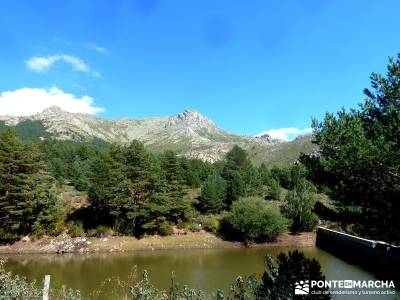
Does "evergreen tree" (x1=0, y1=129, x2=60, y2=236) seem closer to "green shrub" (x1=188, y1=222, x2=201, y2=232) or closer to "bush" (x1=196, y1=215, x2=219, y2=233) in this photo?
"green shrub" (x1=188, y1=222, x2=201, y2=232)

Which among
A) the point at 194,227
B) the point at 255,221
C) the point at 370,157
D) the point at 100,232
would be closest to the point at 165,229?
the point at 194,227

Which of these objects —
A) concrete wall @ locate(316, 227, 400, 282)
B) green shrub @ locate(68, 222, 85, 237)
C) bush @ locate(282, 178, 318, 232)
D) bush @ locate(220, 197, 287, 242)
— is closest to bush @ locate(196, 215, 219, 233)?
bush @ locate(220, 197, 287, 242)

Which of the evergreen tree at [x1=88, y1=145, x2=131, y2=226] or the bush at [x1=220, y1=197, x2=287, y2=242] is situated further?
the evergreen tree at [x1=88, y1=145, x2=131, y2=226]

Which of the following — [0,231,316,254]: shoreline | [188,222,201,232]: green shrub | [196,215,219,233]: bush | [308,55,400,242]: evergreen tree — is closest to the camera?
[308,55,400,242]: evergreen tree

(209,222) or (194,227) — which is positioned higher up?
(209,222)

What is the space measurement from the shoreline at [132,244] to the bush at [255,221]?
4.69ft

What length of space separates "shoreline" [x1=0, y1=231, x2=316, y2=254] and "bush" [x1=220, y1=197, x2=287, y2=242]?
143 cm

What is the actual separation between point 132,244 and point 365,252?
30.2m

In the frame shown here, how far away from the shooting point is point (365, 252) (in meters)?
33.8

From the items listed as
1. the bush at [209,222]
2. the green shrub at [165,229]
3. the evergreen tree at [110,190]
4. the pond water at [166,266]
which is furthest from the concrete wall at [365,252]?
the evergreen tree at [110,190]

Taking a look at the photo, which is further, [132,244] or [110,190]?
[110,190]

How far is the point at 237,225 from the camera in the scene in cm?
5400

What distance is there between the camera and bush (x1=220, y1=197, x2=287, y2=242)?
53.2m

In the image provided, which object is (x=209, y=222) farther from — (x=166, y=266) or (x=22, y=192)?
(x=22, y=192)
